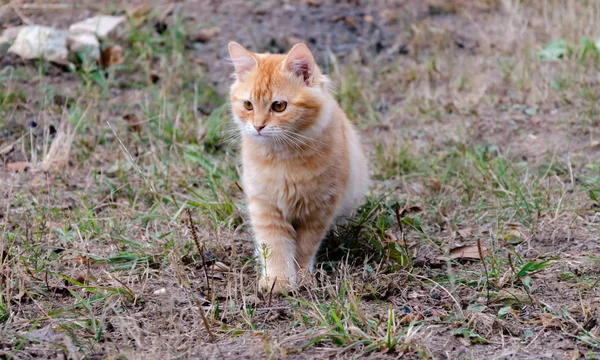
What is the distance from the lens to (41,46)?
18.3ft

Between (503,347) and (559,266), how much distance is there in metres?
0.85

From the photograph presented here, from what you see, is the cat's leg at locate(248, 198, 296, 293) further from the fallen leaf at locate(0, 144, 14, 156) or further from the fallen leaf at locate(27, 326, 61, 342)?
the fallen leaf at locate(0, 144, 14, 156)

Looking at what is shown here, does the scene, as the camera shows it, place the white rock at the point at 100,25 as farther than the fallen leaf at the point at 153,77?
Yes

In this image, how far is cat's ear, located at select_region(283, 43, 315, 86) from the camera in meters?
3.39

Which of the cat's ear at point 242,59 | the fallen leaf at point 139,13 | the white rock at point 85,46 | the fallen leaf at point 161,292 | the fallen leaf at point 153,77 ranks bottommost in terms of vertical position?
the fallen leaf at point 161,292

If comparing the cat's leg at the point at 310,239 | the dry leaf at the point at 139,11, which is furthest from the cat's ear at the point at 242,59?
the dry leaf at the point at 139,11

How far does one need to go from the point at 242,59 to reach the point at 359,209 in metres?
1.13

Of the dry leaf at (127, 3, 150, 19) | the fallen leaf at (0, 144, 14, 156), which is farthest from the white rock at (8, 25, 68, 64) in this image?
the fallen leaf at (0, 144, 14, 156)

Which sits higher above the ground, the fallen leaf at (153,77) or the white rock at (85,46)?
the white rock at (85,46)

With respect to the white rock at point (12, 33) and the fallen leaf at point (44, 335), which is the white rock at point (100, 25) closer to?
the white rock at point (12, 33)

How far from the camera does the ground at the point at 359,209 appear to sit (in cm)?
294

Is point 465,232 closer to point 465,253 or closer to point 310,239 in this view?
point 465,253

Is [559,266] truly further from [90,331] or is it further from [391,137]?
[90,331]

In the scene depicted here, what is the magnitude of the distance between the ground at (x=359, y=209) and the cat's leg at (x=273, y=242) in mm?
106
